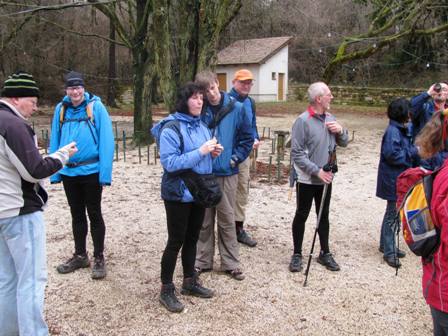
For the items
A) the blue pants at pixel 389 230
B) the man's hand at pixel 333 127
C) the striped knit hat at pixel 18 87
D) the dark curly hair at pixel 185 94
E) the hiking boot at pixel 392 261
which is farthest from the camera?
the blue pants at pixel 389 230

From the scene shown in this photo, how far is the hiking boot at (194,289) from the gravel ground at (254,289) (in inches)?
2.3

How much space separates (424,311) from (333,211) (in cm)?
277

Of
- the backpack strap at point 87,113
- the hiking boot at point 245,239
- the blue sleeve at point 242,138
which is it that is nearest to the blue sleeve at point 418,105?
the blue sleeve at point 242,138

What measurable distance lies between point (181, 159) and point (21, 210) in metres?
1.07

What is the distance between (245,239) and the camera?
498cm

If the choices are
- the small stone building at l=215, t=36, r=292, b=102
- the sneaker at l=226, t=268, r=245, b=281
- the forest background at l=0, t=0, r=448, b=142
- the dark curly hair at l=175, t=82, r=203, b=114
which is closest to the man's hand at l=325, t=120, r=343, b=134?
the dark curly hair at l=175, t=82, r=203, b=114

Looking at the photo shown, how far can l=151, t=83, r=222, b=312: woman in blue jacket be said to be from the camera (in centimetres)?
313

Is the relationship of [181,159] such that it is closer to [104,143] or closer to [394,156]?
[104,143]

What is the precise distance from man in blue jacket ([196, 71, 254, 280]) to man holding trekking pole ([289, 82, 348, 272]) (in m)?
0.48

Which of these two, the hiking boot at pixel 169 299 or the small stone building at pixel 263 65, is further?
the small stone building at pixel 263 65

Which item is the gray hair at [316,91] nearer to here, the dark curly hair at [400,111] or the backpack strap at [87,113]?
the dark curly hair at [400,111]

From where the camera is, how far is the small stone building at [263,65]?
107ft

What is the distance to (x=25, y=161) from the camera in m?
2.54

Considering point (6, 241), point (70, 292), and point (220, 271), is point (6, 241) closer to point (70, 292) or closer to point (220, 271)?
point (70, 292)
